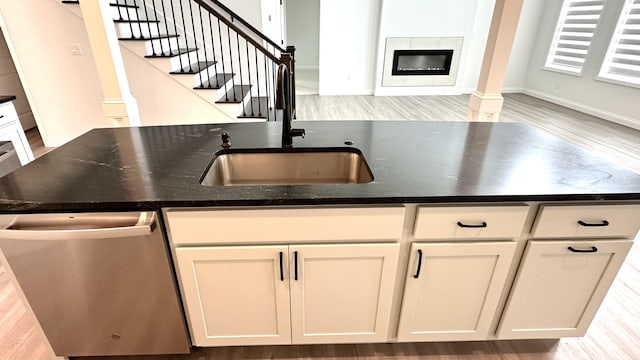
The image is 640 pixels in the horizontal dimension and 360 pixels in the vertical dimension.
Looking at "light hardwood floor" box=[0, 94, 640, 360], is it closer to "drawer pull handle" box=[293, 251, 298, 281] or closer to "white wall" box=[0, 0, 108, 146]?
"drawer pull handle" box=[293, 251, 298, 281]

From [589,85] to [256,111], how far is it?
590cm

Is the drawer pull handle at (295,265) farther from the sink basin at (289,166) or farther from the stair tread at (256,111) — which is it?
the stair tread at (256,111)

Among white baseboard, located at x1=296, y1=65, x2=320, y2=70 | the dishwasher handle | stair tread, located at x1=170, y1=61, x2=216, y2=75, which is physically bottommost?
white baseboard, located at x1=296, y1=65, x2=320, y2=70

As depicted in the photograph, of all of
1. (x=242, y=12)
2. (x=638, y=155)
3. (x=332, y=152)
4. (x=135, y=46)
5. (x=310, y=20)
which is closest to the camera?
(x=332, y=152)

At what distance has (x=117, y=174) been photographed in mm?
1237

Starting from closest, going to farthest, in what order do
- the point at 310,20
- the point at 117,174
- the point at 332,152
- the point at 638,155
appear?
the point at 117,174 → the point at 332,152 → the point at 638,155 → the point at 310,20

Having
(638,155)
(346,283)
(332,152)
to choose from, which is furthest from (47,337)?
(638,155)

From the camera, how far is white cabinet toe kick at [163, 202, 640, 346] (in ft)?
3.77

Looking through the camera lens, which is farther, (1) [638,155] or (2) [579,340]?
(1) [638,155]

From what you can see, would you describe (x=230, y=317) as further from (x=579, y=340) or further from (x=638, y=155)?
(x=638, y=155)

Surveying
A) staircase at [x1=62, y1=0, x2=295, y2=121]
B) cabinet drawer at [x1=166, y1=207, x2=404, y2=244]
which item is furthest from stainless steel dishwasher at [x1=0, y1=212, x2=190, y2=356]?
staircase at [x1=62, y1=0, x2=295, y2=121]

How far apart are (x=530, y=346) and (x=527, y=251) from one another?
26.7 inches

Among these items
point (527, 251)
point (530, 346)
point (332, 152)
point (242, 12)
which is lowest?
point (530, 346)

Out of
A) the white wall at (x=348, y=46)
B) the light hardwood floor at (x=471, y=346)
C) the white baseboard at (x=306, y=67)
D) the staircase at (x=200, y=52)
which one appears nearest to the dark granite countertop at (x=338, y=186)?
the light hardwood floor at (x=471, y=346)
